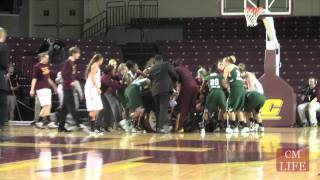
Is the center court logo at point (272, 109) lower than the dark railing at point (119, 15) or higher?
lower

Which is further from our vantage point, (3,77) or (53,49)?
(53,49)

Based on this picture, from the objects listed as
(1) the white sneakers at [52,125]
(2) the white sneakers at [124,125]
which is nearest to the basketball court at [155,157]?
(2) the white sneakers at [124,125]

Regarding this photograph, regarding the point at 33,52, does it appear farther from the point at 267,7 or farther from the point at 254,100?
the point at 254,100

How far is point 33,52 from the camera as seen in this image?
22547 millimetres

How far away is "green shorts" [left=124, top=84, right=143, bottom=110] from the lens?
13.4 metres

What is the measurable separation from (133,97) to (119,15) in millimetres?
14868

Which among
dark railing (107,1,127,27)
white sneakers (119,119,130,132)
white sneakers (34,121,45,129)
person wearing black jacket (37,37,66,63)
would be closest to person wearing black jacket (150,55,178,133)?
white sneakers (119,119,130,132)

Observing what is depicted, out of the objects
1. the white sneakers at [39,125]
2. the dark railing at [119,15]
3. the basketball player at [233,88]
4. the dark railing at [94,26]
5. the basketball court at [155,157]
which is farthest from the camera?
the dark railing at [94,26]

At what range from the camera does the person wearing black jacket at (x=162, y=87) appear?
518 inches

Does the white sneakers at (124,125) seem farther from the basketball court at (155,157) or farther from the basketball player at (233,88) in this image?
the basketball player at (233,88)

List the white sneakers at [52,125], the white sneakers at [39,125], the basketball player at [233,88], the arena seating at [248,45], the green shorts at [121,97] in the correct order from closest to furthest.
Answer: the basketball player at [233,88], the green shorts at [121,97], the white sneakers at [52,125], the white sneakers at [39,125], the arena seating at [248,45]

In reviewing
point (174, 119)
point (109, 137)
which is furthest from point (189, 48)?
point (109, 137)

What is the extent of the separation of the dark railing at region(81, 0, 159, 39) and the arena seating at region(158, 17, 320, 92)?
1.92 metres

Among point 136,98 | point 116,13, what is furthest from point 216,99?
point 116,13
